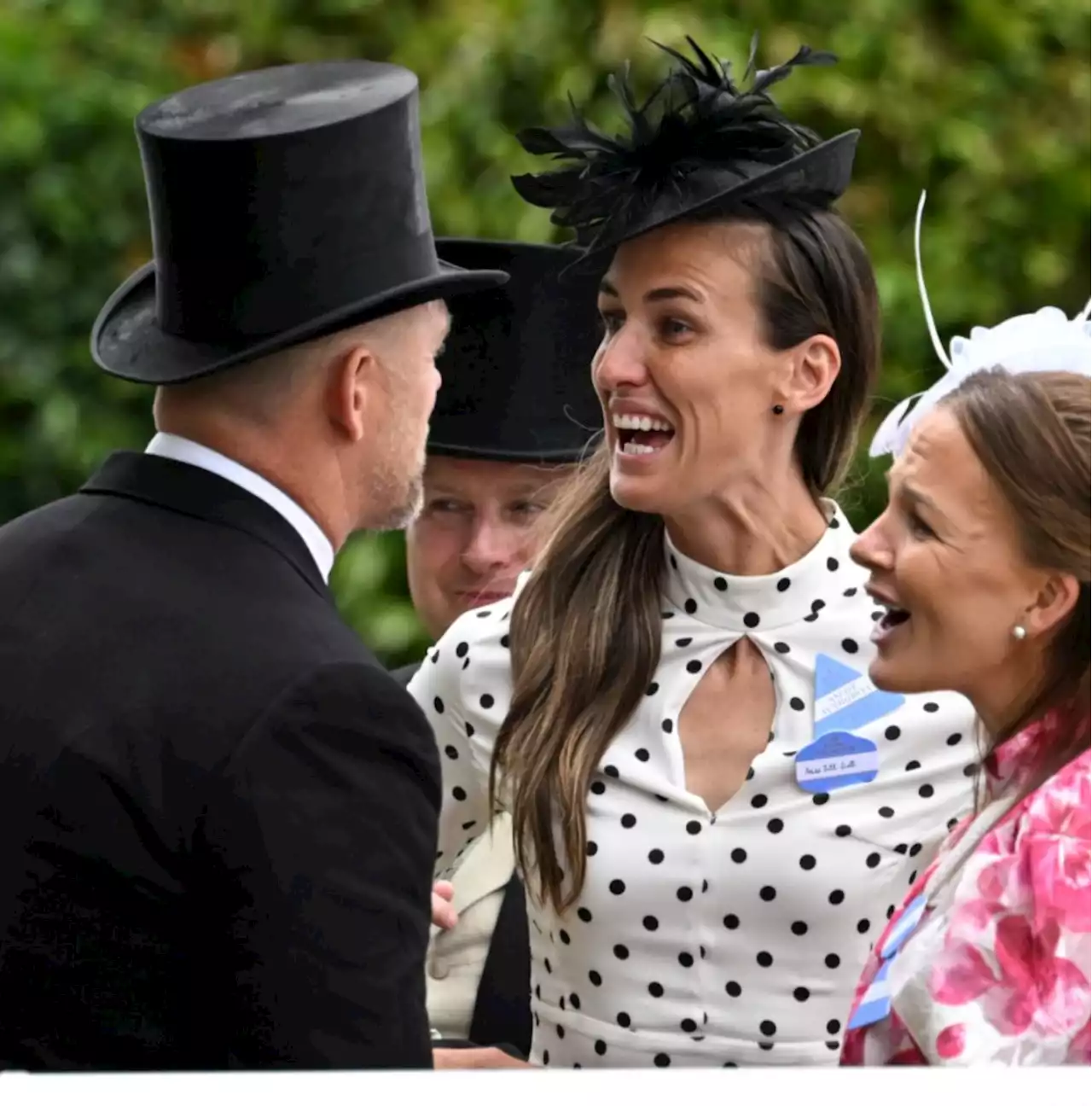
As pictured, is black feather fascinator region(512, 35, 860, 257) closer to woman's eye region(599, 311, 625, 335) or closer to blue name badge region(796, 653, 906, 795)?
woman's eye region(599, 311, 625, 335)

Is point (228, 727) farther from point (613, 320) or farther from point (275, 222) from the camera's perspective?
point (613, 320)

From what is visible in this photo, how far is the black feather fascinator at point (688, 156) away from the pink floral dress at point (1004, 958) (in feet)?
3.15

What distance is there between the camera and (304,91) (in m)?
2.46

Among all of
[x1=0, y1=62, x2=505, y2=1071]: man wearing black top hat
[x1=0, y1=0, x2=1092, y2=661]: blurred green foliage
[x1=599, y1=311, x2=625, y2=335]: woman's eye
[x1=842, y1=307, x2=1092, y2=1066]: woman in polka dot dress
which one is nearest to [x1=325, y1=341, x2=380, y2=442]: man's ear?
[x1=0, y1=62, x2=505, y2=1071]: man wearing black top hat

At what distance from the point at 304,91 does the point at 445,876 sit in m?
1.29

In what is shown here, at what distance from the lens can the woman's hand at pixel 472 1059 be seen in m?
2.91

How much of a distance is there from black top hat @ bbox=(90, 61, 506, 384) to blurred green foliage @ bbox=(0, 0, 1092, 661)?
248 centimetres

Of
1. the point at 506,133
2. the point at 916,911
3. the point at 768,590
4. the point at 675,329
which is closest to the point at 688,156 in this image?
the point at 675,329

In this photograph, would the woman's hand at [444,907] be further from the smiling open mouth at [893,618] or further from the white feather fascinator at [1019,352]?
the white feather fascinator at [1019,352]

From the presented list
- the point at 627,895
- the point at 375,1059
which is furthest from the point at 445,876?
the point at 375,1059

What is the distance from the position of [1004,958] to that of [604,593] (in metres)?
0.99

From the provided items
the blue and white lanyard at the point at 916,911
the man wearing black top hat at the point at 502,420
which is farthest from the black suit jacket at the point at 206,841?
the man wearing black top hat at the point at 502,420

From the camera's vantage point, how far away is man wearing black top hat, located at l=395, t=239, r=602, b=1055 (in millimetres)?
3537

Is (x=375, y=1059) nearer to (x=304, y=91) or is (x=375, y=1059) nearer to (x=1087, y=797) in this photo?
(x=1087, y=797)
